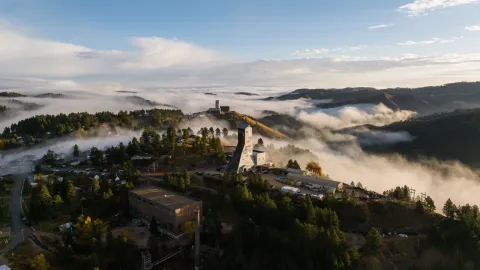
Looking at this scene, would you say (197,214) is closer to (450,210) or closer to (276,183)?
(276,183)

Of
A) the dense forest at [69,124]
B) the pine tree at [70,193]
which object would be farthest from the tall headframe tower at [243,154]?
the dense forest at [69,124]

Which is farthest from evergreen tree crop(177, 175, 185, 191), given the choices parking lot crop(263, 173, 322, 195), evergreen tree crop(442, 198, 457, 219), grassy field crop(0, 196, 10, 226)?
evergreen tree crop(442, 198, 457, 219)

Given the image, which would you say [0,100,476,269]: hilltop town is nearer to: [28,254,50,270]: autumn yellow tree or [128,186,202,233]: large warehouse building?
[128,186,202,233]: large warehouse building

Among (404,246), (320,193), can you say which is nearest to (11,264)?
(320,193)

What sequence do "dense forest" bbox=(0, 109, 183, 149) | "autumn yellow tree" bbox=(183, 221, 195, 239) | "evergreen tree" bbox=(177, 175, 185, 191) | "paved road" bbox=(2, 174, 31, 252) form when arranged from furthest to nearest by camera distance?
"dense forest" bbox=(0, 109, 183, 149) → "evergreen tree" bbox=(177, 175, 185, 191) → "autumn yellow tree" bbox=(183, 221, 195, 239) → "paved road" bbox=(2, 174, 31, 252)

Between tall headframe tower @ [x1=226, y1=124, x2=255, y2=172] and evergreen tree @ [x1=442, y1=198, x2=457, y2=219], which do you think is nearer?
evergreen tree @ [x1=442, y1=198, x2=457, y2=219]
